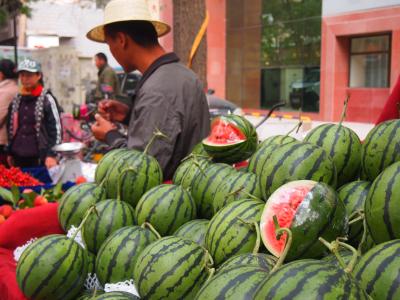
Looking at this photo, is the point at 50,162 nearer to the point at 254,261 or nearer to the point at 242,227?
the point at 242,227

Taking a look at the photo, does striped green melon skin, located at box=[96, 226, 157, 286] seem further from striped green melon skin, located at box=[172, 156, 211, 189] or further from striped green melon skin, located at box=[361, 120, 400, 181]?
striped green melon skin, located at box=[361, 120, 400, 181]

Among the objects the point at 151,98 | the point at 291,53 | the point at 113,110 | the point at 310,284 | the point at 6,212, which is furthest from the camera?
the point at 291,53

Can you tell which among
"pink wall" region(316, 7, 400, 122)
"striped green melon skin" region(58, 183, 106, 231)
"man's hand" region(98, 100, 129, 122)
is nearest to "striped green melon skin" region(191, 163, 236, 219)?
"striped green melon skin" region(58, 183, 106, 231)

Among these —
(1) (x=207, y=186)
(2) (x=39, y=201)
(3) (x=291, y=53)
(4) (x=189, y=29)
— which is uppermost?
(3) (x=291, y=53)

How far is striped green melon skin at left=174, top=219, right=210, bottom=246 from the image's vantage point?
1681 mm

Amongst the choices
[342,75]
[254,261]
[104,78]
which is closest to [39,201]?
[254,261]

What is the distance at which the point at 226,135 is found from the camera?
7.39ft

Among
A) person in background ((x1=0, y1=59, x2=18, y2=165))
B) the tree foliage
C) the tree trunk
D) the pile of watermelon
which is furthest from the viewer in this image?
the tree foliage

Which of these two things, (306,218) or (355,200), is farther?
(355,200)

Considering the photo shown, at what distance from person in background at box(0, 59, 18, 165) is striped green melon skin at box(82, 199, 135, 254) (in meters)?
4.65

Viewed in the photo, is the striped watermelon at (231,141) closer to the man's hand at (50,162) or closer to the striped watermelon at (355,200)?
the striped watermelon at (355,200)

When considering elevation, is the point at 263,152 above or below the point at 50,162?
above

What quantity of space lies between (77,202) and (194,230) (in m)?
0.63

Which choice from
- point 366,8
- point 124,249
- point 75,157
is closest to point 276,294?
point 124,249
